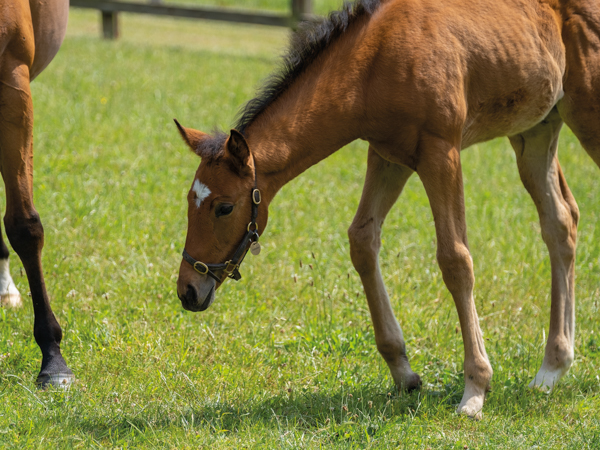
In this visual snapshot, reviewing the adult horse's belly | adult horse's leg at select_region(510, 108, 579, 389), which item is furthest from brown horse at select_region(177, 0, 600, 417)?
the adult horse's belly

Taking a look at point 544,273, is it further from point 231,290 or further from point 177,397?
point 177,397

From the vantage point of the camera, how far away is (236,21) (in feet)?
47.2

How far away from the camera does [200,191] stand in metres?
3.12

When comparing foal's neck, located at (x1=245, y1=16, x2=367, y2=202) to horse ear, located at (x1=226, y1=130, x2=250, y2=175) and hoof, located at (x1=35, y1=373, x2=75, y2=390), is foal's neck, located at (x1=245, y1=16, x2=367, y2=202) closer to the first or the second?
horse ear, located at (x1=226, y1=130, x2=250, y2=175)

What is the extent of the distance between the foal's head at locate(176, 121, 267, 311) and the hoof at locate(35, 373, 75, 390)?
2.57 ft


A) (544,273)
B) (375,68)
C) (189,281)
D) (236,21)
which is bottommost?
(236,21)

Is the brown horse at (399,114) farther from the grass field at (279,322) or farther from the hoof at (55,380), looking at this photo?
the hoof at (55,380)

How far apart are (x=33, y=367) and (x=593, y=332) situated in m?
3.30

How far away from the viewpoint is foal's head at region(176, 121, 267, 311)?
3115 mm

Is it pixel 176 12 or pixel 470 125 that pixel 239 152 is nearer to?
pixel 470 125

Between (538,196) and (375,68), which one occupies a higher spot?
(375,68)

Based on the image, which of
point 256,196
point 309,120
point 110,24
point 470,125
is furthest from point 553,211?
point 110,24

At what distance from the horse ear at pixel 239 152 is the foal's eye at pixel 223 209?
157mm

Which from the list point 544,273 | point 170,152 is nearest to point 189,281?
point 544,273
